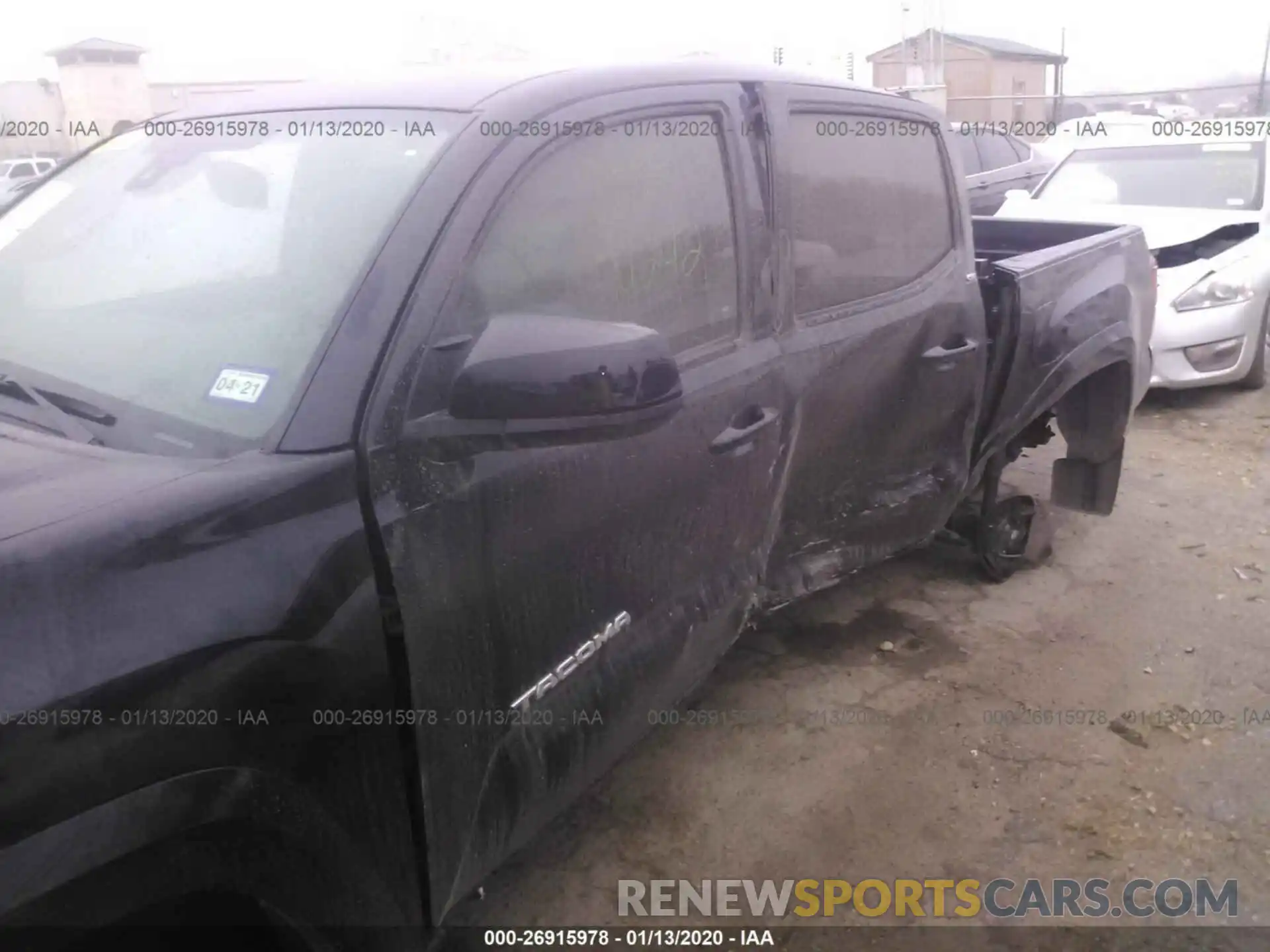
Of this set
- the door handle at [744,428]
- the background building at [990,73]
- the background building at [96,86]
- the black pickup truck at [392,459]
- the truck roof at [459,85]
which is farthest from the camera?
the background building at [96,86]

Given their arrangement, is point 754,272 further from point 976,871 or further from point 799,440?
point 976,871

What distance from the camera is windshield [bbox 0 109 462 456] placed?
68.4 inches

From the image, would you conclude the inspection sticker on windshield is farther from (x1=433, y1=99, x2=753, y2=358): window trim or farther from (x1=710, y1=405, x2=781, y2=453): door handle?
(x1=710, y1=405, x2=781, y2=453): door handle

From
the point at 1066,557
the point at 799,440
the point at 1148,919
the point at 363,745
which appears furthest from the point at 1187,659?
the point at 363,745

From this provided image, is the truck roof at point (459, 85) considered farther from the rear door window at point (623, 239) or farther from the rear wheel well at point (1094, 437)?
the rear wheel well at point (1094, 437)

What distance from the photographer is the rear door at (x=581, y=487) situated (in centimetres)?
171

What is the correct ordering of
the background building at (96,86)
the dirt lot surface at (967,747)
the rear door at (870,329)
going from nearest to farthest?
the dirt lot surface at (967,747), the rear door at (870,329), the background building at (96,86)

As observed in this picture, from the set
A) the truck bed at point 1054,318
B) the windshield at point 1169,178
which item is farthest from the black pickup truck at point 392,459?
the windshield at point 1169,178

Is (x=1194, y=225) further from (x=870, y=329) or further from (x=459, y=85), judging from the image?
(x=459, y=85)

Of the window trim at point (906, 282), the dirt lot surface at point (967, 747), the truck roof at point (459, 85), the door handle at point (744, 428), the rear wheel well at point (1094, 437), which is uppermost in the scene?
the truck roof at point (459, 85)

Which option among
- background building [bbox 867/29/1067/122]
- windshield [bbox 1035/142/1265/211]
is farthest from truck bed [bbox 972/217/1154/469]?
background building [bbox 867/29/1067/122]

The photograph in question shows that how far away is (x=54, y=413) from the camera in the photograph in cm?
175

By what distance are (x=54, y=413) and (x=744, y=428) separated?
1409mm

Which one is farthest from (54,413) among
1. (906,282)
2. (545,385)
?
(906,282)
